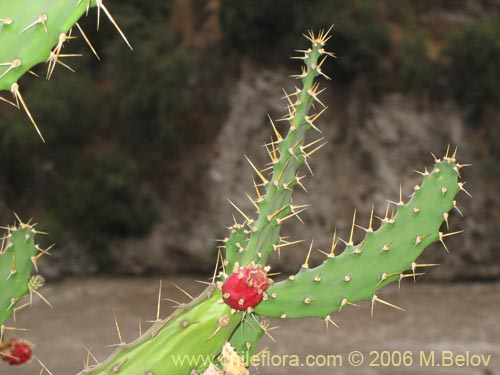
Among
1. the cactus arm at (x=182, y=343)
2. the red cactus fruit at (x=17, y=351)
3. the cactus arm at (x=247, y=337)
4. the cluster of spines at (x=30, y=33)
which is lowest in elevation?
the red cactus fruit at (x=17, y=351)

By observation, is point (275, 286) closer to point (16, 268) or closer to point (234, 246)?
point (234, 246)

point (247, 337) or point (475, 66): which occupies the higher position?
point (247, 337)

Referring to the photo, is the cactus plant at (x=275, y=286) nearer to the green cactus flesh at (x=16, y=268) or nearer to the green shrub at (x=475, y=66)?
the green cactus flesh at (x=16, y=268)

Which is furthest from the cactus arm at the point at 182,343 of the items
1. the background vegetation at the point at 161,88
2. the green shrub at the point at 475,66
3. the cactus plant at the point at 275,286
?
the green shrub at the point at 475,66

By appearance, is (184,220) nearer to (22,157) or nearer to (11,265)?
(22,157)

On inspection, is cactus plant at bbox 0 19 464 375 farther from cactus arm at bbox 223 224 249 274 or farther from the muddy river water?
the muddy river water

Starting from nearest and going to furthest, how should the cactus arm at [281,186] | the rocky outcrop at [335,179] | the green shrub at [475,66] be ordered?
the cactus arm at [281,186]
the green shrub at [475,66]
the rocky outcrop at [335,179]

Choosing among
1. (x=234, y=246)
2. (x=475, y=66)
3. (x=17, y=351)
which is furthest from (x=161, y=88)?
(x=234, y=246)

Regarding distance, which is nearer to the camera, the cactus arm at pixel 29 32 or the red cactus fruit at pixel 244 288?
the cactus arm at pixel 29 32
